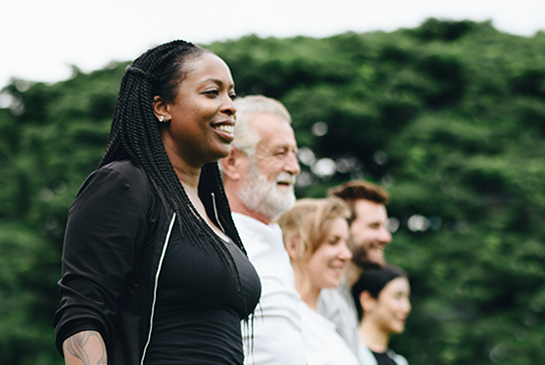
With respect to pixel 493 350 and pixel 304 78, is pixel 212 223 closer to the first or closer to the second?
pixel 493 350

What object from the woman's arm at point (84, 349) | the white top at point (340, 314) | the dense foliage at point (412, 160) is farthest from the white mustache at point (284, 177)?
the dense foliage at point (412, 160)

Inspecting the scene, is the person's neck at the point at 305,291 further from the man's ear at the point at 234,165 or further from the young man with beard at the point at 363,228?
the man's ear at the point at 234,165

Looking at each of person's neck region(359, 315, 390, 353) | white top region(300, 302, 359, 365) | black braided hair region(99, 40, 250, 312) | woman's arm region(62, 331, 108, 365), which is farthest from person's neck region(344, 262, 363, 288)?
woman's arm region(62, 331, 108, 365)

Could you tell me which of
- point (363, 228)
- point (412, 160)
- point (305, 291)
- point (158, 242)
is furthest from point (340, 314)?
point (412, 160)

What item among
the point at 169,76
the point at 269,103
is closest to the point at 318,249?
the point at 269,103

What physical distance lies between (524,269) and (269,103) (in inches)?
348

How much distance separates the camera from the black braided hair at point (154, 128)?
5.87 feet

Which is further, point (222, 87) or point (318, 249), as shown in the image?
point (318, 249)

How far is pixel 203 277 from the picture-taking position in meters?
1.68

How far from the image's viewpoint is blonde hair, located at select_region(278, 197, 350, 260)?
12.7 ft

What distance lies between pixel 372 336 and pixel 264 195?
7.93 ft

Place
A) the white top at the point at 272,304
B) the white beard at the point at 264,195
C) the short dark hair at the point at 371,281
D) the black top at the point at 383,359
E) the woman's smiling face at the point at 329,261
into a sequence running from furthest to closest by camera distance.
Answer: the short dark hair at the point at 371,281, the black top at the point at 383,359, the woman's smiling face at the point at 329,261, the white beard at the point at 264,195, the white top at the point at 272,304

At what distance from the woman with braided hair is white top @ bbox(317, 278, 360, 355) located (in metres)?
2.31

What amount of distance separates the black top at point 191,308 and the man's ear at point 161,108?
41 centimetres
